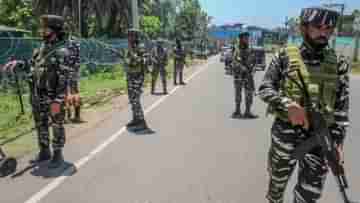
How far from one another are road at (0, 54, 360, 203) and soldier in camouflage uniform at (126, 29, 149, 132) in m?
0.34

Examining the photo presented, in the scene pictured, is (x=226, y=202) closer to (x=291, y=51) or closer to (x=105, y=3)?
(x=291, y=51)

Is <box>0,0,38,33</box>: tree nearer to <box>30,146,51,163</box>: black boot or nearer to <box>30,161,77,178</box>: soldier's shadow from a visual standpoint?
<box>30,146,51,163</box>: black boot

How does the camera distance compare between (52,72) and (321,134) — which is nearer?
(321,134)

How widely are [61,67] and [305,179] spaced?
319cm

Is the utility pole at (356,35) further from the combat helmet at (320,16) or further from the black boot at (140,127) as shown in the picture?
the combat helmet at (320,16)

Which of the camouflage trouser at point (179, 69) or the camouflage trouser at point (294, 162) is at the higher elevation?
the camouflage trouser at point (294, 162)

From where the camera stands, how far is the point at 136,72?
23.8ft

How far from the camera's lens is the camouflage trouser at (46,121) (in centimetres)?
489

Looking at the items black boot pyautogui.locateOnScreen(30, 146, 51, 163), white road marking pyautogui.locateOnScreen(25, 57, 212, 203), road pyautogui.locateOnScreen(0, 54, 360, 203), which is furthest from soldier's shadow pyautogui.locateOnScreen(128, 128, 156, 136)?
black boot pyautogui.locateOnScreen(30, 146, 51, 163)

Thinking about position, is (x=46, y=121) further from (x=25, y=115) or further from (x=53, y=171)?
(x=25, y=115)

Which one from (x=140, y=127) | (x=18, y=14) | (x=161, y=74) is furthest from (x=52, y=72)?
(x=18, y=14)

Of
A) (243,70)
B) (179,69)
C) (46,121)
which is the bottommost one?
(179,69)

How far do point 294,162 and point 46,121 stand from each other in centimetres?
349

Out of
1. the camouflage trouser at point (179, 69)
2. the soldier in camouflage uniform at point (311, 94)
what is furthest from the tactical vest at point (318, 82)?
the camouflage trouser at point (179, 69)
